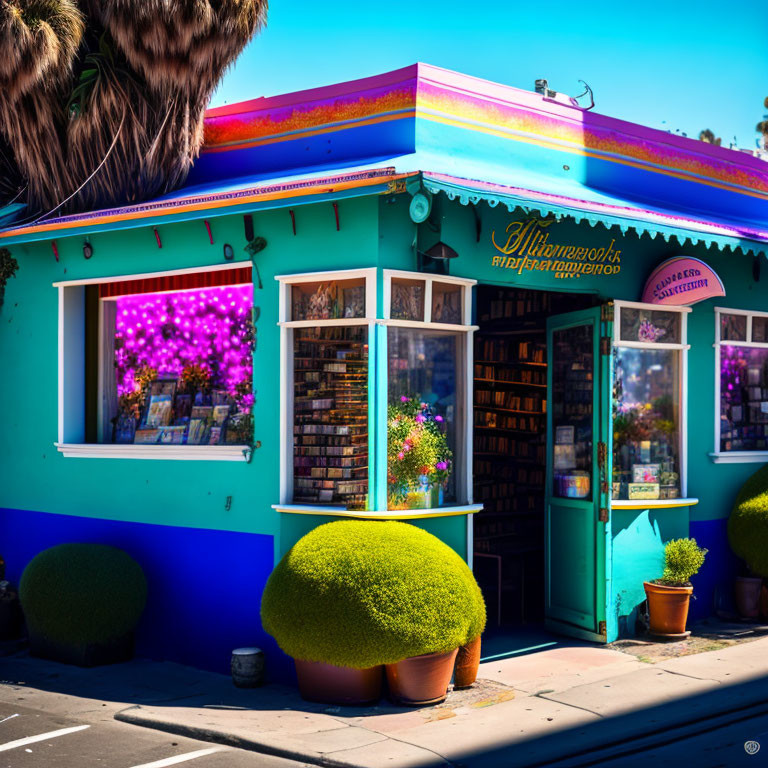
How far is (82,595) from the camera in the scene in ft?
30.6

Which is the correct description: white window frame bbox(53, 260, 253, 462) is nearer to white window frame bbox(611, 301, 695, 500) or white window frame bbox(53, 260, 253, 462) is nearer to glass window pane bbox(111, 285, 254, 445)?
glass window pane bbox(111, 285, 254, 445)

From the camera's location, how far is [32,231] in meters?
10.2

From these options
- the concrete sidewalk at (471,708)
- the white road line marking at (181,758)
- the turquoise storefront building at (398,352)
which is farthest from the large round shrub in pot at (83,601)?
the white road line marking at (181,758)

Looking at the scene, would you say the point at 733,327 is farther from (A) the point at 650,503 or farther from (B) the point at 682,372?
(A) the point at 650,503

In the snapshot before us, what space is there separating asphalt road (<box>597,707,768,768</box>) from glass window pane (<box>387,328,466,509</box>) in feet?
8.99

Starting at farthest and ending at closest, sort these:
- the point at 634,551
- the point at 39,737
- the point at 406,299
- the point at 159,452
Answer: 1. the point at 634,551
2. the point at 159,452
3. the point at 406,299
4. the point at 39,737

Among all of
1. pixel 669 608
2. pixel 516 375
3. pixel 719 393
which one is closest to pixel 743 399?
pixel 719 393

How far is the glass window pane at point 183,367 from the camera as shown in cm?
972

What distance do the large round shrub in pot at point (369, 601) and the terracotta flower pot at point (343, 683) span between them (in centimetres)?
8

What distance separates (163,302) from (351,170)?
260 centimetres

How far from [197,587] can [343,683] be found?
2172 millimetres

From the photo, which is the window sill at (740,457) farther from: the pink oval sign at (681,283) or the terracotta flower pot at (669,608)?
the pink oval sign at (681,283)

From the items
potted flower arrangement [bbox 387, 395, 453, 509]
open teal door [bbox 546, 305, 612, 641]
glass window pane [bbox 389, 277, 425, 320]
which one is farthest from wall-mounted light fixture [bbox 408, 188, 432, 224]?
open teal door [bbox 546, 305, 612, 641]

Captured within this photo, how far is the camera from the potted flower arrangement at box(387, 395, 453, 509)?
28.7 feet
